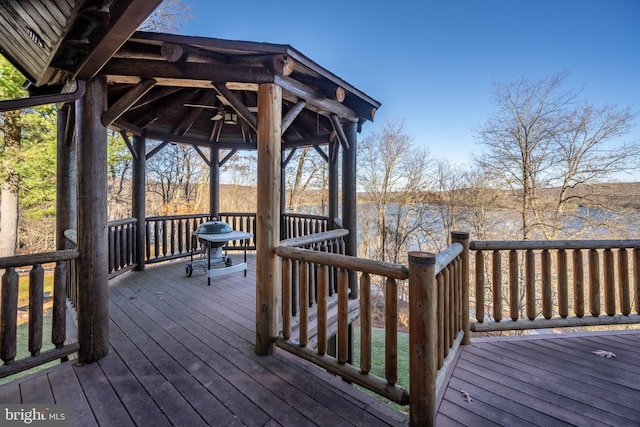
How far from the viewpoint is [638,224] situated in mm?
8188

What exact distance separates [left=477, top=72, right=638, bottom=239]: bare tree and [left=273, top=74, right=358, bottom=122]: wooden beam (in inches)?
349

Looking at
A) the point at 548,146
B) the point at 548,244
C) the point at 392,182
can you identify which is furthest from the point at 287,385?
the point at 392,182

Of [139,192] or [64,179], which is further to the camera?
[139,192]

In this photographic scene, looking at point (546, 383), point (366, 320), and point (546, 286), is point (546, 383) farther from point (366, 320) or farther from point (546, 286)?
point (366, 320)

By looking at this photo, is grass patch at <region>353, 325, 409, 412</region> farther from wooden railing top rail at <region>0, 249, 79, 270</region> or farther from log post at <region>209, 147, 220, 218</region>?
wooden railing top rail at <region>0, 249, 79, 270</region>

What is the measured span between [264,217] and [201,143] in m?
4.58

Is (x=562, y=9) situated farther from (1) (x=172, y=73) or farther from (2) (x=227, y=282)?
(2) (x=227, y=282)

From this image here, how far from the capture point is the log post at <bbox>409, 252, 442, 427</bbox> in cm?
159

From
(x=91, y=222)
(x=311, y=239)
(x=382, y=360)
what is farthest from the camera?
(x=382, y=360)

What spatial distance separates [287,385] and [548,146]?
1165cm

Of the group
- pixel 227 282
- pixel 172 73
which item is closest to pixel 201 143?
pixel 227 282

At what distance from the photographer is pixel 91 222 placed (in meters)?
2.30

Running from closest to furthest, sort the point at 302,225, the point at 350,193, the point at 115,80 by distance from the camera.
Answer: the point at 115,80, the point at 350,193, the point at 302,225

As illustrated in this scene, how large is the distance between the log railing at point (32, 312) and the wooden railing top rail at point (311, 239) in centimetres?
184
